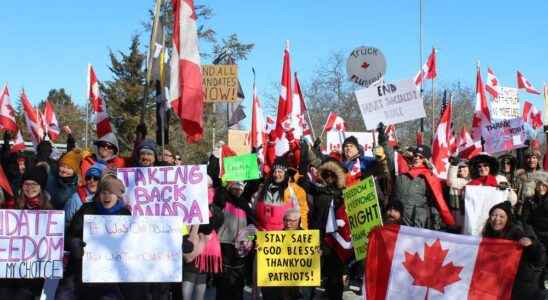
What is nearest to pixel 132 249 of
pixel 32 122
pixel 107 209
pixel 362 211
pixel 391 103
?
pixel 107 209

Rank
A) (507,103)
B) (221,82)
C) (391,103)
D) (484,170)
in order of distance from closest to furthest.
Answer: (484,170)
(391,103)
(221,82)
(507,103)

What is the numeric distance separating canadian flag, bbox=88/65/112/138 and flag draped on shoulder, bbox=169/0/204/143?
2.52 m

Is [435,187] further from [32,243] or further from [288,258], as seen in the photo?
[32,243]

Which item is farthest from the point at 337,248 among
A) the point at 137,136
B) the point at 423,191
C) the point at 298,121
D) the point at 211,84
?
the point at 211,84

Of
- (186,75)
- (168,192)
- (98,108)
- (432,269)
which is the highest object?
(186,75)

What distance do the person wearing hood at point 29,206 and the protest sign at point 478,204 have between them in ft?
12.7

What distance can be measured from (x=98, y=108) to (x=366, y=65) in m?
4.73

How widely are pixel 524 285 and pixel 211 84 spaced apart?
36.1 feet

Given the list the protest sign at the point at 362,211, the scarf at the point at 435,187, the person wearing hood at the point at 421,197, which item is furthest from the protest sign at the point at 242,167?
the protest sign at the point at 362,211

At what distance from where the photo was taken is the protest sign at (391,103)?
1172 centimetres

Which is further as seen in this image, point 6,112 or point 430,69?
point 430,69

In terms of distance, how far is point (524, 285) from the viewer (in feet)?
19.8

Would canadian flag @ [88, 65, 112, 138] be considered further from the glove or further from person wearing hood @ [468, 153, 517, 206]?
person wearing hood @ [468, 153, 517, 206]

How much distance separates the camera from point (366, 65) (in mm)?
12781
